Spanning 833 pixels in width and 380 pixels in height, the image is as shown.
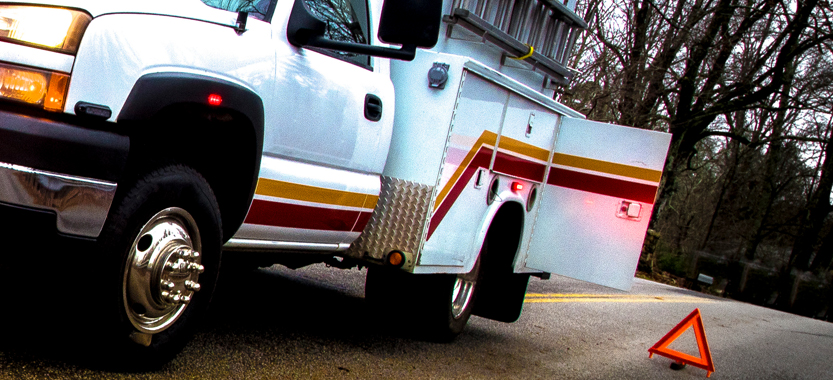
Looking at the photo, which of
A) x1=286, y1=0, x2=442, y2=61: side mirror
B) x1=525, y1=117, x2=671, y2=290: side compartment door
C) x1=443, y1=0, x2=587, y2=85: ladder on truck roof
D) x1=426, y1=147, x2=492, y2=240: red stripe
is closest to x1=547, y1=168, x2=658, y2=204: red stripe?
x1=525, y1=117, x2=671, y2=290: side compartment door

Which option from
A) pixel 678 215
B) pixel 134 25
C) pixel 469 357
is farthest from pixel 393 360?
pixel 678 215

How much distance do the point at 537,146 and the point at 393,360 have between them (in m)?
1.96

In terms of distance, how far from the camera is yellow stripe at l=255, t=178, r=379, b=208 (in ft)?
13.2

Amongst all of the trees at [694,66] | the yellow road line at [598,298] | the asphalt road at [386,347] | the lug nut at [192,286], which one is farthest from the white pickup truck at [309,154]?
the trees at [694,66]

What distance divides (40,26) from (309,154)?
1458mm

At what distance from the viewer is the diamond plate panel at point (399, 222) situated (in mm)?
5000

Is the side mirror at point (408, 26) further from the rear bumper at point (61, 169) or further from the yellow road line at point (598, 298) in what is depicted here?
the yellow road line at point (598, 298)

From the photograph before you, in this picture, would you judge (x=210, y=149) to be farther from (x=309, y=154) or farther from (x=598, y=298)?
(x=598, y=298)

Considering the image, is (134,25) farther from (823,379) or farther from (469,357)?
(823,379)

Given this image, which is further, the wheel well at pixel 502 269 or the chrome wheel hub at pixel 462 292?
the wheel well at pixel 502 269

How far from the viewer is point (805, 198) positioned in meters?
39.6

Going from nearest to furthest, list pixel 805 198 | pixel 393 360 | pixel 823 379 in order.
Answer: pixel 393 360 → pixel 823 379 → pixel 805 198

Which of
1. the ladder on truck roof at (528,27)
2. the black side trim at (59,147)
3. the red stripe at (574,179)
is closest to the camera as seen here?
the black side trim at (59,147)

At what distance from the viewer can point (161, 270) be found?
3.46 m
